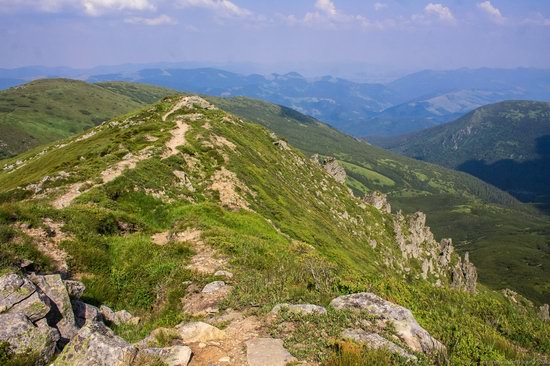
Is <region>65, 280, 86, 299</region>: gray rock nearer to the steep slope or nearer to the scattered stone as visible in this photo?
the steep slope

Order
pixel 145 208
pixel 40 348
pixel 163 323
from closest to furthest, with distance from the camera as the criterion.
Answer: pixel 40 348, pixel 163 323, pixel 145 208

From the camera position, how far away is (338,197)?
391 feet

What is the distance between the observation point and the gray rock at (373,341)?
1078 cm

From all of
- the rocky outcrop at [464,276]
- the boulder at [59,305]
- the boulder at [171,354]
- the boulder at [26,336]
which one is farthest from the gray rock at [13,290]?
the rocky outcrop at [464,276]

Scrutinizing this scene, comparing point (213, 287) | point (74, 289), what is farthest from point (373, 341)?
point (74, 289)

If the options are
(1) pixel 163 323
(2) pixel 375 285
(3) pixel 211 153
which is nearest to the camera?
(1) pixel 163 323

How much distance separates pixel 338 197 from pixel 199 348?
110 metres

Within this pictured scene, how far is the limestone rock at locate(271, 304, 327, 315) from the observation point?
513 inches

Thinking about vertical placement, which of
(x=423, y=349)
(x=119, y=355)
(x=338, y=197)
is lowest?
(x=338, y=197)

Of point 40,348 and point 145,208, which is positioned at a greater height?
point 40,348

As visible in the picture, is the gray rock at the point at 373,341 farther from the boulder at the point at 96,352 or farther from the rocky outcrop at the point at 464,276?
the rocky outcrop at the point at 464,276

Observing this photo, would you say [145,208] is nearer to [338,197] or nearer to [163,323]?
[163,323]

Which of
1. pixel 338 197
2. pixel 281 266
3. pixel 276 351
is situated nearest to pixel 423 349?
pixel 276 351

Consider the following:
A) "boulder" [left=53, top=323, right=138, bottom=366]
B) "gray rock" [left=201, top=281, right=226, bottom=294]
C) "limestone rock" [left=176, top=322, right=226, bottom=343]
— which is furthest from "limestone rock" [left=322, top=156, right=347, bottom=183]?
"boulder" [left=53, top=323, right=138, bottom=366]
